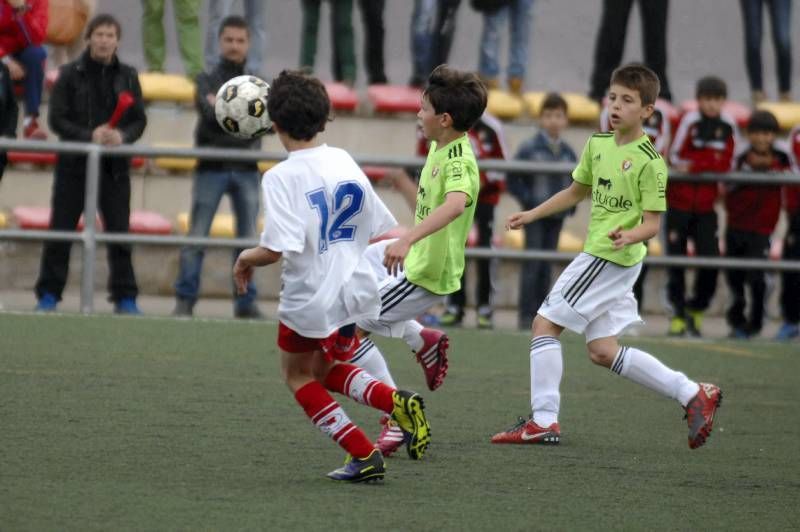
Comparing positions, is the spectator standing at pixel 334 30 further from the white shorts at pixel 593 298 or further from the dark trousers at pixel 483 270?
the white shorts at pixel 593 298

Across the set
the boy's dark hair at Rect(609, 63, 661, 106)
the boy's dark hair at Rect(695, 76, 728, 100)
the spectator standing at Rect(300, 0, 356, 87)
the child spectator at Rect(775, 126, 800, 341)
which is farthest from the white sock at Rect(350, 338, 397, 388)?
the spectator standing at Rect(300, 0, 356, 87)

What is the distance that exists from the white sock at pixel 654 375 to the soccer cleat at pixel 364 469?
1552mm

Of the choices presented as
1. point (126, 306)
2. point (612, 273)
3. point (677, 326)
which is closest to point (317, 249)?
point (612, 273)

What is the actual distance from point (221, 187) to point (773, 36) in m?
5.79

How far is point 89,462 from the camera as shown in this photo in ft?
17.8

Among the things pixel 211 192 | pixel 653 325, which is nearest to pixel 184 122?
pixel 211 192

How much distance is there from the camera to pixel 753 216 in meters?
11.1

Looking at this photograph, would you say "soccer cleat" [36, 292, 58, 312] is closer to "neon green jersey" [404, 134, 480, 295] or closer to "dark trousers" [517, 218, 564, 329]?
"dark trousers" [517, 218, 564, 329]

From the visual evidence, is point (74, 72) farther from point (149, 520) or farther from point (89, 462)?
point (149, 520)

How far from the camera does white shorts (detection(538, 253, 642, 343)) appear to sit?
21.3 feet

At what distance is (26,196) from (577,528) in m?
8.23

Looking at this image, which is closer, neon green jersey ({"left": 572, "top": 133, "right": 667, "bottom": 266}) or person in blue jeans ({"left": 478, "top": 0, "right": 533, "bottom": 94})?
neon green jersey ({"left": 572, "top": 133, "right": 667, "bottom": 266})

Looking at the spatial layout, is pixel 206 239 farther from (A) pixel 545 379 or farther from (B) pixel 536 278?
(A) pixel 545 379

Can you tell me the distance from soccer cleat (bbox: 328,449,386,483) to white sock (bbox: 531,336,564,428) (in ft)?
Result: 4.43
